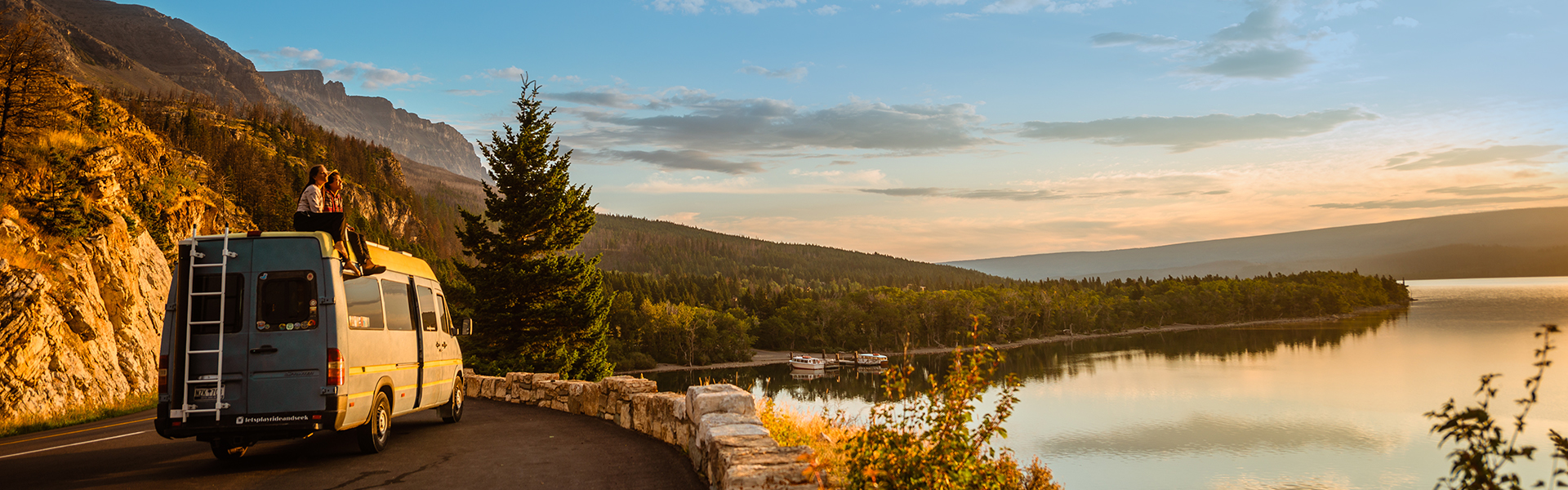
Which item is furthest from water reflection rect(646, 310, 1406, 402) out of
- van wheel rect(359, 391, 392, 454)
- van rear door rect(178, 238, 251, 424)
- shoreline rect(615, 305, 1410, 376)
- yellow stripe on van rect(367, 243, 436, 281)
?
van rear door rect(178, 238, 251, 424)

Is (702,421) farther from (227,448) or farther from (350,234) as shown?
(227,448)

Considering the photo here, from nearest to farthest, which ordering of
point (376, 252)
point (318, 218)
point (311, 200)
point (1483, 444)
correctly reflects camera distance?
1. point (1483, 444)
2. point (318, 218)
3. point (311, 200)
4. point (376, 252)

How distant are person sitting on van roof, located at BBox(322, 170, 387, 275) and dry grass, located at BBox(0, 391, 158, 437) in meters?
9.44

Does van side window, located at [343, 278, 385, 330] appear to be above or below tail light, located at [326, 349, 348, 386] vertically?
above

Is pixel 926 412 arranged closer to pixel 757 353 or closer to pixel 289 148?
pixel 757 353

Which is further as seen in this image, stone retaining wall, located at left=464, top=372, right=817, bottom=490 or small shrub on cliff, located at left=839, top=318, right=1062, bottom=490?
stone retaining wall, located at left=464, top=372, right=817, bottom=490

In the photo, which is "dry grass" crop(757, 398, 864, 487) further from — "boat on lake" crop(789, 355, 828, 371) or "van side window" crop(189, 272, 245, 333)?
"boat on lake" crop(789, 355, 828, 371)

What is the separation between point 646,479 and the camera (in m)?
8.92

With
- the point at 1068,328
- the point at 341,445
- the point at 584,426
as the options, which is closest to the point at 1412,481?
the point at 584,426

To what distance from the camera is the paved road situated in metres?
8.99

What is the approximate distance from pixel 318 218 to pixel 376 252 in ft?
2.93

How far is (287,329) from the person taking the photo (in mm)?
9453

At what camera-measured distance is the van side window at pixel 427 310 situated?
12.8 metres

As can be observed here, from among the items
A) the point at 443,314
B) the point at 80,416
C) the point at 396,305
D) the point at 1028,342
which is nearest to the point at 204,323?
the point at 396,305
